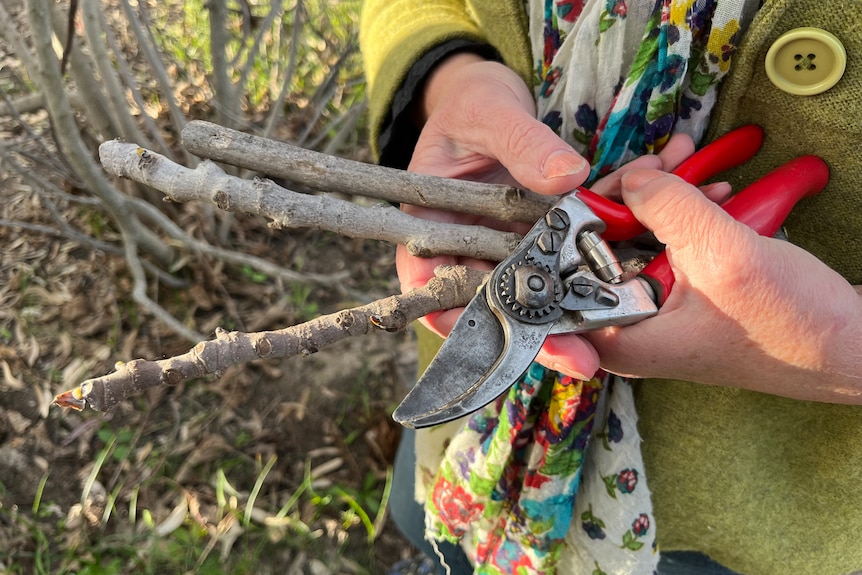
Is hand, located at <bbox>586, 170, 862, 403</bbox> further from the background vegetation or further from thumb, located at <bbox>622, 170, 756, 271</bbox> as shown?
the background vegetation

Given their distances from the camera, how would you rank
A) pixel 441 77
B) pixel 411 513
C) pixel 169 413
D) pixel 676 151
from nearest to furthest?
pixel 676 151, pixel 441 77, pixel 411 513, pixel 169 413

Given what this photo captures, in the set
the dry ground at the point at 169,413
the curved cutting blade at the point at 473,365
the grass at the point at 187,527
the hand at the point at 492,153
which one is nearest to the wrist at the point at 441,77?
the hand at the point at 492,153

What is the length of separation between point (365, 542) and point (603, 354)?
160 centimetres

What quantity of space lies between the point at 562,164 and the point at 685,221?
0.67 ft

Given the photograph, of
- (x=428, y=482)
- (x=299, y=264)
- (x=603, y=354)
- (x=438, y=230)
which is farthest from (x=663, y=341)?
(x=299, y=264)

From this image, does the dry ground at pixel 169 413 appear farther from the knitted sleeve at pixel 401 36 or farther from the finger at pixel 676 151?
the finger at pixel 676 151

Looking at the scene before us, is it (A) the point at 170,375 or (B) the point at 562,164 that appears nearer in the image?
(A) the point at 170,375

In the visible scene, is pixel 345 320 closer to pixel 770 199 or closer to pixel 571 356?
pixel 571 356

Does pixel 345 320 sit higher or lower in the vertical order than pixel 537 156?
lower

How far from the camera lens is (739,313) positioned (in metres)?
0.89

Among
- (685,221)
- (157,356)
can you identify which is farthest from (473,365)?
(157,356)

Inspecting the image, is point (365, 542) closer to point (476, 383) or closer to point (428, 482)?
point (428, 482)

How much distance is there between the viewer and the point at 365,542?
225 centimetres

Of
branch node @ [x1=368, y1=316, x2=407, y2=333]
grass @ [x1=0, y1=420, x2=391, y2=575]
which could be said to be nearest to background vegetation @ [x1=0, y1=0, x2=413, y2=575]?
grass @ [x1=0, y1=420, x2=391, y2=575]
